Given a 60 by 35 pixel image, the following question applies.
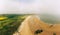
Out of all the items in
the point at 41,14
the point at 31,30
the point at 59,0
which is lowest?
the point at 31,30

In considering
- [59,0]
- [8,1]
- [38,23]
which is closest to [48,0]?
[59,0]

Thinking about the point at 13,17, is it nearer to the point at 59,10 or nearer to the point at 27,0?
the point at 27,0

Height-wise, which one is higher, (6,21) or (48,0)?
(48,0)

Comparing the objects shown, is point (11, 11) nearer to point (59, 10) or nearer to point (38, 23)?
point (38, 23)

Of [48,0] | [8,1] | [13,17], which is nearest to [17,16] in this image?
[13,17]

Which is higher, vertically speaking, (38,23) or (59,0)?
(59,0)
